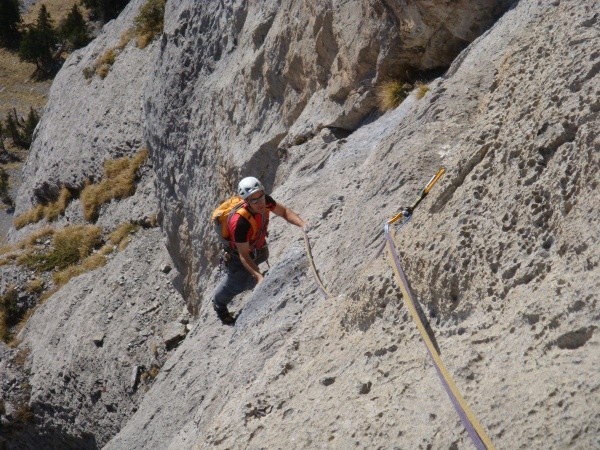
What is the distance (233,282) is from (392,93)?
302 cm

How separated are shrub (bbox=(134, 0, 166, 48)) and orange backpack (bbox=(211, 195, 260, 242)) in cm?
1555

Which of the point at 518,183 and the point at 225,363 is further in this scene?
the point at 225,363

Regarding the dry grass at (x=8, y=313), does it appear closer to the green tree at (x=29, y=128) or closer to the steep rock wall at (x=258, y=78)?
the steep rock wall at (x=258, y=78)

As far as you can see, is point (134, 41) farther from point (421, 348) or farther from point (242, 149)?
point (421, 348)

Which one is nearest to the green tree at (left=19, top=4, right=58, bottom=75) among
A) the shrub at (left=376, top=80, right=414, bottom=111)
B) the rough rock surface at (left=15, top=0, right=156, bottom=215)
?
the rough rock surface at (left=15, top=0, right=156, bottom=215)

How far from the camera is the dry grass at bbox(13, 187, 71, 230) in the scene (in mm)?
22266

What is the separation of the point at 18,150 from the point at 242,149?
111ft

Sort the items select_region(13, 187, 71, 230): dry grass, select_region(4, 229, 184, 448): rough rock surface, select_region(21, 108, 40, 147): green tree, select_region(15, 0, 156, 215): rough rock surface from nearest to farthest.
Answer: select_region(4, 229, 184, 448): rough rock surface, select_region(15, 0, 156, 215): rough rock surface, select_region(13, 187, 71, 230): dry grass, select_region(21, 108, 40, 147): green tree

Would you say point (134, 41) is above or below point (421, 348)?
above

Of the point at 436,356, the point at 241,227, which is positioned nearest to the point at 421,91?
the point at 241,227

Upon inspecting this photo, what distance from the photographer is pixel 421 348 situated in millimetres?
4809

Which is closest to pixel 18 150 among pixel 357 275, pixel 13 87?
pixel 13 87

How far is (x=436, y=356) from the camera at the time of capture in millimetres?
4484

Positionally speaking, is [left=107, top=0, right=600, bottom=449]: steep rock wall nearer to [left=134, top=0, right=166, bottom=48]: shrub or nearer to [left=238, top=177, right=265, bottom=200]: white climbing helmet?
[left=238, top=177, right=265, bottom=200]: white climbing helmet
